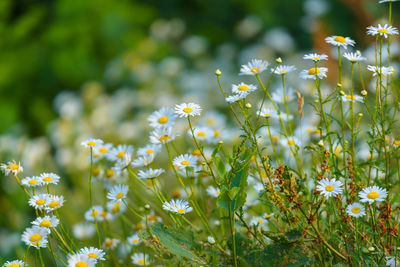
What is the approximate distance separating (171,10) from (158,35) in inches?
16.6

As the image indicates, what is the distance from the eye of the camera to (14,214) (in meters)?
2.68

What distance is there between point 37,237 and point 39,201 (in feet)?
0.24

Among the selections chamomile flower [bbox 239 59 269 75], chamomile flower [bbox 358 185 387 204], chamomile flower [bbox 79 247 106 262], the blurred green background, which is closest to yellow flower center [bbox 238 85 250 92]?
chamomile flower [bbox 239 59 269 75]

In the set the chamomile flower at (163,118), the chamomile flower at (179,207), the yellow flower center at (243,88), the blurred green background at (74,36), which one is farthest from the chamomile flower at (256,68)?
the blurred green background at (74,36)

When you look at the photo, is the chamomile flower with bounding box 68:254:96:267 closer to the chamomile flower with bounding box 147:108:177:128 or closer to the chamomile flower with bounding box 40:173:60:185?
the chamomile flower with bounding box 40:173:60:185

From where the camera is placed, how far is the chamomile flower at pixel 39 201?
3.37ft

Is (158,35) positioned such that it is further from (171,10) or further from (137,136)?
(137,136)

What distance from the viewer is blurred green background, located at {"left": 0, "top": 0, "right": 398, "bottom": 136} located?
11.2 feet

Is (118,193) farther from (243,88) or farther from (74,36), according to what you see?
(74,36)

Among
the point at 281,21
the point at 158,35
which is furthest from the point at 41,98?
the point at 281,21

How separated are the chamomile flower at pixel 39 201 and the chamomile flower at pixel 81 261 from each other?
0.13m

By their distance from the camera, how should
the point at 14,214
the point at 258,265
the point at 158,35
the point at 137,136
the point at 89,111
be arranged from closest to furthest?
1. the point at 258,265
2. the point at 14,214
3. the point at 137,136
4. the point at 89,111
5. the point at 158,35

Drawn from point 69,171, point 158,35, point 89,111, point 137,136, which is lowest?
point 69,171

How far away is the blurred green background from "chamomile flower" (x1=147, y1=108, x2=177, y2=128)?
2278 mm
